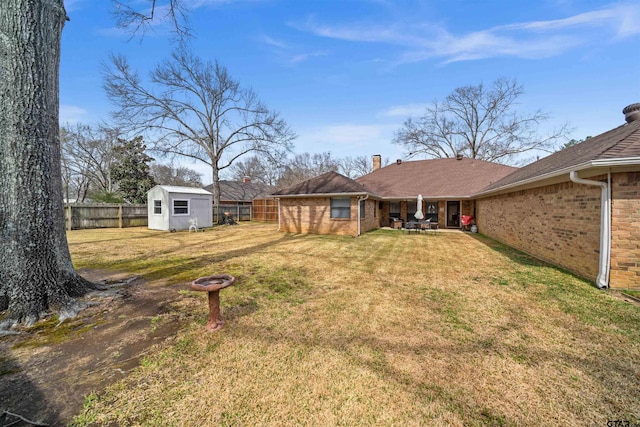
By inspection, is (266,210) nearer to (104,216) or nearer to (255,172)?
(104,216)

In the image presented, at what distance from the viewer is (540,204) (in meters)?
7.03

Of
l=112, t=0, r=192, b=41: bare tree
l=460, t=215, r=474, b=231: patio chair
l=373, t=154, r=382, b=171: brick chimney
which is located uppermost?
l=112, t=0, r=192, b=41: bare tree

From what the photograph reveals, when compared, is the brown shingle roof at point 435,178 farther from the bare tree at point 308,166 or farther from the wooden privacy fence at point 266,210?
the bare tree at point 308,166

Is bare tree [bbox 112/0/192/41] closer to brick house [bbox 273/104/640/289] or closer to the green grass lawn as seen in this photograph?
the green grass lawn

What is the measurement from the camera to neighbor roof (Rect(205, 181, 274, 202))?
29.6 meters

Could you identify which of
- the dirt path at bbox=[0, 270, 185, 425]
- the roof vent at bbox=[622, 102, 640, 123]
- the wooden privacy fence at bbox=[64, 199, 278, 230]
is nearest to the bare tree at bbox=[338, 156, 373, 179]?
the wooden privacy fence at bbox=[64, 199, 278, 230]

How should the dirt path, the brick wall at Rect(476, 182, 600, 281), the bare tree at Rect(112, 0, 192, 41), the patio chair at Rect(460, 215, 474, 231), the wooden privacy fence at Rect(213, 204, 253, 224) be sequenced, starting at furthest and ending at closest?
the wooden privacy fence at Rect(213, 204, 253, 224) < the patio chair at Rect(460, 215, 474, 231) < the bare tree at Rect(112, 0, 192, 41) < the brick wall at Rect(476, 182, 600, 281) < the dirt path

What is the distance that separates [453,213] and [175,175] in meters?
42.3

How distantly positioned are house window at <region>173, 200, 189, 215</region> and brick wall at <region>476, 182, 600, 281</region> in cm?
1677

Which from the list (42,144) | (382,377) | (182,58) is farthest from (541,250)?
(182,58)

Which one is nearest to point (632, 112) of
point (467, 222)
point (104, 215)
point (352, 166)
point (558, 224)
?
point (558, 224)

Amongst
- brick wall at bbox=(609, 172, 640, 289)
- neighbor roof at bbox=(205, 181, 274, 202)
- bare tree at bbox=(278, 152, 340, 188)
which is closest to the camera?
brick wall at bbox=(609, 172, 640, 289)

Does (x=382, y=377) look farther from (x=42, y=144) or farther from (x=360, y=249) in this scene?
(x=360, y=249)

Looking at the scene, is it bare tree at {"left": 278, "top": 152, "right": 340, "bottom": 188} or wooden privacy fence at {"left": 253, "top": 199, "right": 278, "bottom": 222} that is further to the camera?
bare tree at {"left": 278, "top": 152, "right": 340, "bottom": 188}
